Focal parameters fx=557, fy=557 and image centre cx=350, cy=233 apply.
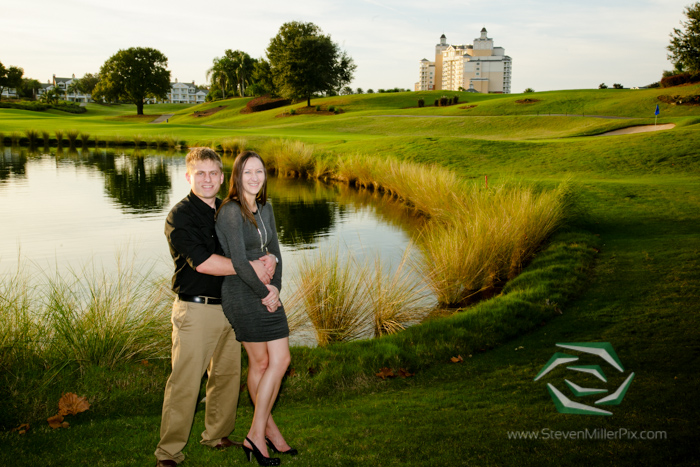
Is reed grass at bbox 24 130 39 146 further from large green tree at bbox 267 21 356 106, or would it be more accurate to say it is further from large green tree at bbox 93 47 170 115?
large green tree at bbox 93 47 170 115

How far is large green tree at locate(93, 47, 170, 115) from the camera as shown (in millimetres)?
82250

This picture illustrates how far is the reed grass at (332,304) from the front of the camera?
7.37 meters

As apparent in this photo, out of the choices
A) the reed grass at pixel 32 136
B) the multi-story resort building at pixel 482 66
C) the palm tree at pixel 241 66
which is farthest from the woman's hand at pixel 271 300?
the multi-story resort building at pixel 482 66

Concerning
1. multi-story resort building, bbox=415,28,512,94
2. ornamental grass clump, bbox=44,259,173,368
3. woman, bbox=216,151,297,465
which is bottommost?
ornamental grass clump, bbox=44,259,173,368

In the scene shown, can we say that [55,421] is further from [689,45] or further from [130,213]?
[689,45]

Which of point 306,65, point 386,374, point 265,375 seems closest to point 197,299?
point 265,375

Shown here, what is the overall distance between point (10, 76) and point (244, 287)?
113 meters

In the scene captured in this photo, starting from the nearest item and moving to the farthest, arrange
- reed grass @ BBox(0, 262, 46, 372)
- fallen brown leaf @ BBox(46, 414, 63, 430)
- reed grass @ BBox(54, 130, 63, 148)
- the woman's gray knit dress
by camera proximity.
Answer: the woman's gray knit dress < fallen brown leaf @ BBox(46, 414, 63, 430) < reed grass @ BBox(0, 262, 46, 372) < reed grass @ BBox(54, 130, 63, 148)

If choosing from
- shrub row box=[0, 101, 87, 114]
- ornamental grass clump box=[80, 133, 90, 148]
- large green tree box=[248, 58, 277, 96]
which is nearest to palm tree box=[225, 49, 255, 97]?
large green tree box=[248, 58, 277, 96]

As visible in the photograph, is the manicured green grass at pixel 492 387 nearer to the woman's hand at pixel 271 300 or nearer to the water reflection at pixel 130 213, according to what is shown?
the woman's hand at pixel 271 300

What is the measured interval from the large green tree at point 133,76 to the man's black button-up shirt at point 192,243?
87491 millimetres

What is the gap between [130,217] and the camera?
16.3 metres

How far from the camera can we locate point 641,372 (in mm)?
4965

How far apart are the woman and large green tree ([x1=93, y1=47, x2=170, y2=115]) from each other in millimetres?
87612
